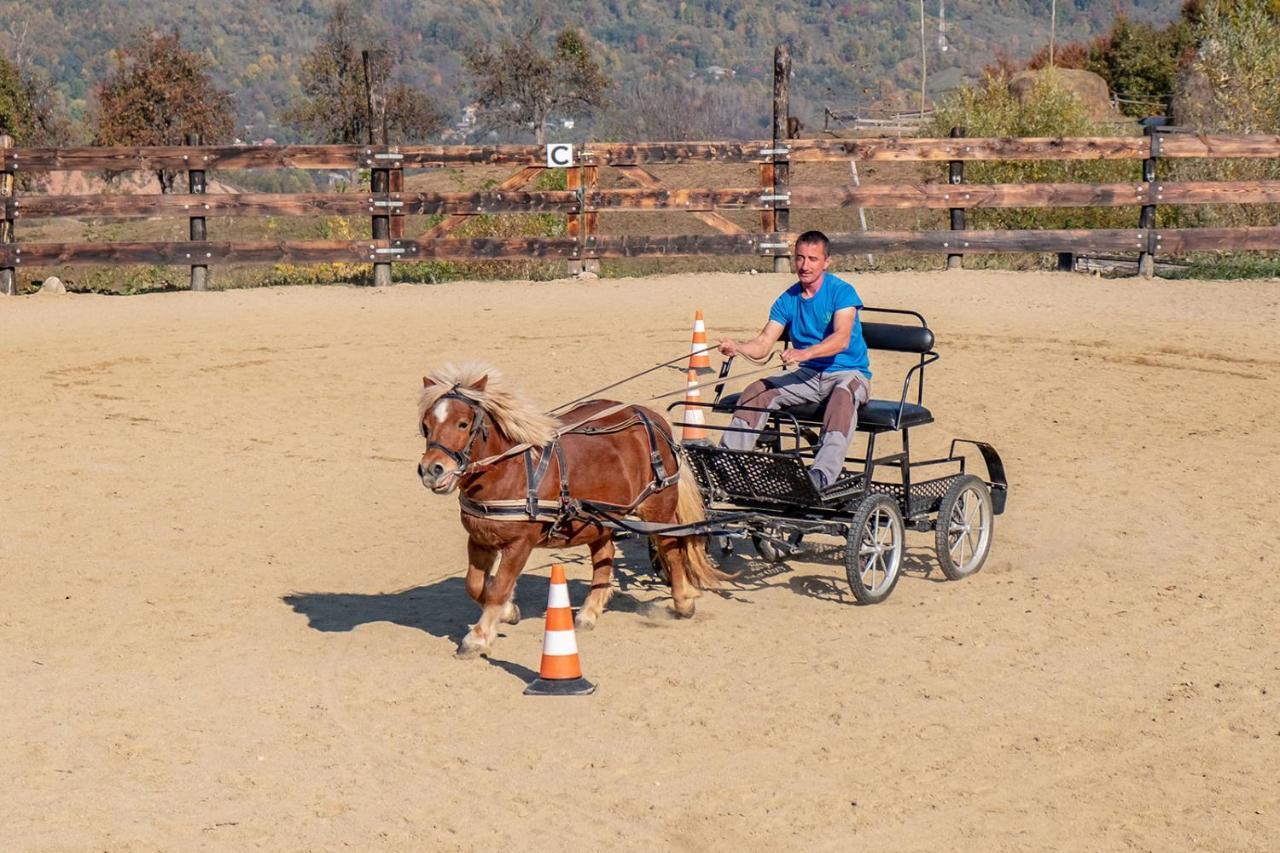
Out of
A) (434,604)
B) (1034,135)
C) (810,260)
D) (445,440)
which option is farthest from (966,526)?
(1034,135)

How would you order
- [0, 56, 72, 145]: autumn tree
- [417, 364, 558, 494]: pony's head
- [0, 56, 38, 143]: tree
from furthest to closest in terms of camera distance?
[0, 56, 72, 145]: autumn tree, [0, 56, 38, 143]: tree, [417, 364, 558, 494]: pony's head

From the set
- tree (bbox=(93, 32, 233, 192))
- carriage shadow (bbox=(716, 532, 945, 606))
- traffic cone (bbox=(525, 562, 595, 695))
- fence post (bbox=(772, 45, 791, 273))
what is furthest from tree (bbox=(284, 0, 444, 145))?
traffic cone (bbox=(525, 562, 595, 695))

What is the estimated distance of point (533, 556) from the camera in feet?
34.3

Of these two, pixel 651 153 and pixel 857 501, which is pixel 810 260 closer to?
pixel 857 501

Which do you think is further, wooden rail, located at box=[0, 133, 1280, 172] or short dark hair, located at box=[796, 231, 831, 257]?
wooden rail, located at box=[0, 133, 1280, 172]

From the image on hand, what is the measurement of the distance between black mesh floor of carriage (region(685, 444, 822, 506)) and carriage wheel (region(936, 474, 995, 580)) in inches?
38.5

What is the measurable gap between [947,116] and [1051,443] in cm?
2427

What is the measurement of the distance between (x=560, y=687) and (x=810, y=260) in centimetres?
314

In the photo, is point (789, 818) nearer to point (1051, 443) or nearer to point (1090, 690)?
point (1090, 690)

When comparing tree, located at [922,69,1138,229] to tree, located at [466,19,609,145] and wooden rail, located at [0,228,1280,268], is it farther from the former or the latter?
tree, located at [466,19,609,145]

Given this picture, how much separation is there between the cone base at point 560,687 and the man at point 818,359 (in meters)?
2.17

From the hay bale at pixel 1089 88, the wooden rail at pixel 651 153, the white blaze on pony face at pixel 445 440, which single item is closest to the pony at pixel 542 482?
the white blaze on pony face at pixel 445 440

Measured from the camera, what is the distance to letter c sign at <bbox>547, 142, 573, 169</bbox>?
20469 mm

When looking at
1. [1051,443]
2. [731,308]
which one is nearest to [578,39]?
[731,308]
